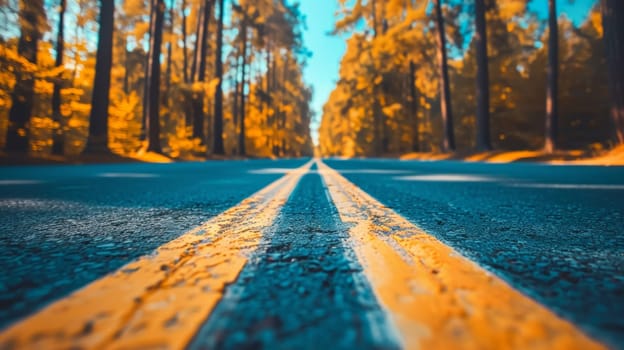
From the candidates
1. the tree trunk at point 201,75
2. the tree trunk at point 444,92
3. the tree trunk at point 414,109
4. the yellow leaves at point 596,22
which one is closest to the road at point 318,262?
the tree trunk at point 444,92

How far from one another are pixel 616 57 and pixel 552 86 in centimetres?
191

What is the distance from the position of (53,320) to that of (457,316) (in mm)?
882

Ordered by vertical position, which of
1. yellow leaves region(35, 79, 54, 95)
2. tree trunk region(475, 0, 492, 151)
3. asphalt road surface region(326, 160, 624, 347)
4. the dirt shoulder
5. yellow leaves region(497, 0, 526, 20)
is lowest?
asphalt road surface region(326, 160, 624, 347)

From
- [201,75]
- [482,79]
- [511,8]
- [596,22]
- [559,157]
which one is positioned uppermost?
[596,22]

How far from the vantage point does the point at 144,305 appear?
760 mm

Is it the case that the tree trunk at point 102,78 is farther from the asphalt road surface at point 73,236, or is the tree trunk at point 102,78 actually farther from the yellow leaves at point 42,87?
the asphalt road surface at point 73,236

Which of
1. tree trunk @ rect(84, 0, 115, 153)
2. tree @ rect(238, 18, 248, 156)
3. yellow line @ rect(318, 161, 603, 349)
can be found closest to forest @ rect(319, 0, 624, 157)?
tree @ rect(238, 18, 248, 156)

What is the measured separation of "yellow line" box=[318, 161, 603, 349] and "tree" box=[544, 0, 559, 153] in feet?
43.6

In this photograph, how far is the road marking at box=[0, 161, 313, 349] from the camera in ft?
2.02

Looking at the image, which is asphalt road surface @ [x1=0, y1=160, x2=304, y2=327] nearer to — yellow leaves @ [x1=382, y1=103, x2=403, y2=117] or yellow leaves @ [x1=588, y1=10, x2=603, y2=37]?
yellow leaves @ [x1=588, y1=10, x2=603, y2=37]

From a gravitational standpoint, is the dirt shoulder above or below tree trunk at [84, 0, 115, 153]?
below

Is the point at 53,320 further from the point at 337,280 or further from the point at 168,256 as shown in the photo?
the point at 337,280

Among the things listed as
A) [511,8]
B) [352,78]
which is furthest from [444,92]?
[352,78]

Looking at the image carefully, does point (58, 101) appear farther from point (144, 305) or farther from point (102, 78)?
point (144, 305)
